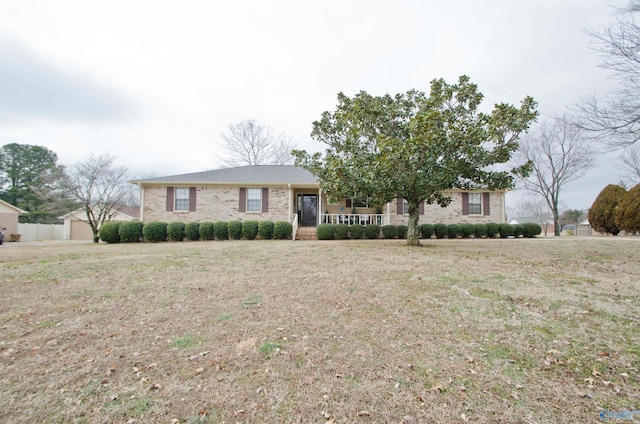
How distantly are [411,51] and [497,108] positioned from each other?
14.4 feet

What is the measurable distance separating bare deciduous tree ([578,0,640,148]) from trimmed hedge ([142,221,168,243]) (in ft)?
50.1

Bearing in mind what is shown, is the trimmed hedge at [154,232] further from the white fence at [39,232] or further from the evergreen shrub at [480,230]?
the white fence at [39,232]

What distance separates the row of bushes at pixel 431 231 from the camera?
13375 millimetres

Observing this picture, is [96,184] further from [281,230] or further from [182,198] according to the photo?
[281,230]

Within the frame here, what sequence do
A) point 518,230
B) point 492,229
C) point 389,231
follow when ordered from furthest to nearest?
point 518,230 < point 492,229 < point 389,231

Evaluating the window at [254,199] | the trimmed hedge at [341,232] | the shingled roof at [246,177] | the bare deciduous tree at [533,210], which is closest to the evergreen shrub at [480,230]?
the trimmed hedge at [341,232]

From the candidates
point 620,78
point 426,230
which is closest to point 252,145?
point 426,230

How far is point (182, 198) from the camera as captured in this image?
1518 cm

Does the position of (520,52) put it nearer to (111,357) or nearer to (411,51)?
(411,51)

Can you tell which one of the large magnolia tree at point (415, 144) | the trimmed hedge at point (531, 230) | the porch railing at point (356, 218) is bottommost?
the trimmed hedge at point (531, 230)

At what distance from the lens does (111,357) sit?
2955 mm

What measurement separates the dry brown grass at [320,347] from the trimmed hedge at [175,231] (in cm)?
736

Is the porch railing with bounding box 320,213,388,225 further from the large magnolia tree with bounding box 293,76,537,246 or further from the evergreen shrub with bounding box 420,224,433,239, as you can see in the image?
the large magnolia tree with bounding box 293,76,537,246

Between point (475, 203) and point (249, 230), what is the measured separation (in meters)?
12.5
